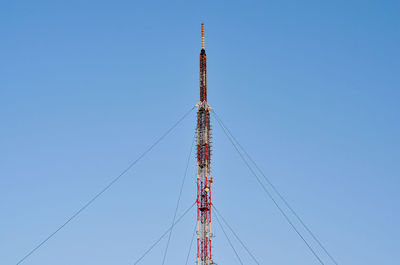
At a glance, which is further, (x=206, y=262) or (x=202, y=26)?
(x=202, y=26)

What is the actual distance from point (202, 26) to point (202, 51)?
4660mm

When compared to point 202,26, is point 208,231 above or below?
below

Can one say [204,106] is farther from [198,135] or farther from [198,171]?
[198,171]

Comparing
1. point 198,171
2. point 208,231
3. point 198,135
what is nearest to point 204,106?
point 198,135

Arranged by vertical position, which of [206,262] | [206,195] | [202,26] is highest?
[202,26]

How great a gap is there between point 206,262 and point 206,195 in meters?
10.6

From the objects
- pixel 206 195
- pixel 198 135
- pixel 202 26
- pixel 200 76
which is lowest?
pixel 206 195

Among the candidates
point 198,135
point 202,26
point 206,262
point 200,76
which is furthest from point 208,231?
point 202,26

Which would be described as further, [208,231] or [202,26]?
[202,26]

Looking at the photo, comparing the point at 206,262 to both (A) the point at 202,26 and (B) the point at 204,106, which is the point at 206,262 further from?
(A) the point at 202,26

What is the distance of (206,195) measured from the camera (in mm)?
90625

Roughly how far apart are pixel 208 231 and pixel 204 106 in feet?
65.9

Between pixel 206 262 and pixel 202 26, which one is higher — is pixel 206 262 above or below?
below

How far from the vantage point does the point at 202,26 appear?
97.6 m
